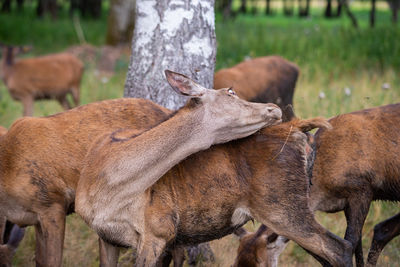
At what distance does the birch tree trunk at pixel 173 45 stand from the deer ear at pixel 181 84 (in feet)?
5.11

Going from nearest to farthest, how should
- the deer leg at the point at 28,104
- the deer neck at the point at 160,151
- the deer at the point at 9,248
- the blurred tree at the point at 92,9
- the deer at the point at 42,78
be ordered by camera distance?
the deer neck at the point at 160,151 → the deer at the point at 9,248 → the deer leg at the point at 28,104 → the deer at the point at 42,78 → the blurred tree at the point at 92,9

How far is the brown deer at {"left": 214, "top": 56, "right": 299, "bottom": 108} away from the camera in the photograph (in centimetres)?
812

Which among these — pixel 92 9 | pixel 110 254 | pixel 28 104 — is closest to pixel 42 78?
pixel 28 104

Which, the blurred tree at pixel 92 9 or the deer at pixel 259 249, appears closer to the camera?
the deer at pixel 259 249

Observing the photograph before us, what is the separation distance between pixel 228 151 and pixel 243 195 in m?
0.33

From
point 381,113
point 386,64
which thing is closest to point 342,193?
point 381,113

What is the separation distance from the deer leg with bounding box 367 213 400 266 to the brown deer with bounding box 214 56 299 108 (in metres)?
2.90

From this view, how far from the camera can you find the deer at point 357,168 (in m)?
5.24

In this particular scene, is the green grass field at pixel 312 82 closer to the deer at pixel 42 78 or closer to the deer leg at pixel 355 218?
the deer at pixel 42 78

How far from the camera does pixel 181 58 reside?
5664mm

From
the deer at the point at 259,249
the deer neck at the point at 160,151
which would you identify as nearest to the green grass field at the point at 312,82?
the deer at the point at 259,249

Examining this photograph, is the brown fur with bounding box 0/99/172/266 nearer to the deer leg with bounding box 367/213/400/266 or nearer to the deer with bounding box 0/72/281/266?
the deer with bounding box 0/72/281/266

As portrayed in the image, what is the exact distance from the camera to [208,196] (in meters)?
4.28

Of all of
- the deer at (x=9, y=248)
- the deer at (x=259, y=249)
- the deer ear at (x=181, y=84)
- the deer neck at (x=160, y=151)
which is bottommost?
the deer at (x=9, y=248)
